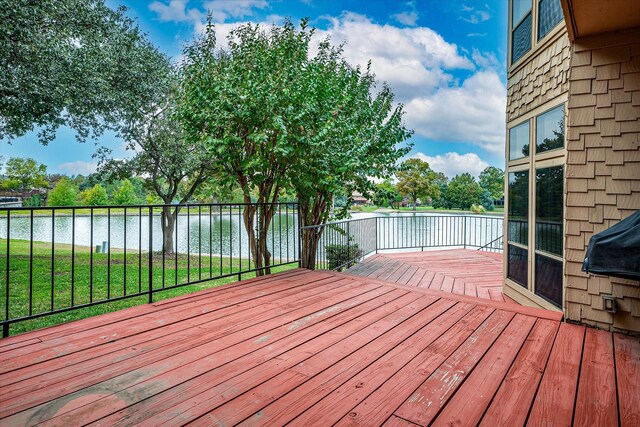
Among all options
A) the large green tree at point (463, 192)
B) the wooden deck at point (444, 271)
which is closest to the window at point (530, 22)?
the wooden deck at point (444, 271)

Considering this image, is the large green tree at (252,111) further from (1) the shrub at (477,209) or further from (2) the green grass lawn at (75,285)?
(1) the shrub at (477,209)

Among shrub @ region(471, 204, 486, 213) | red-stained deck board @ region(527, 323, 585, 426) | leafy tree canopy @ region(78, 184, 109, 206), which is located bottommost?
red-stained deck board @ region(527, 323, 585, 426)

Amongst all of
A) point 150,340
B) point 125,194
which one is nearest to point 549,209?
point 150,340

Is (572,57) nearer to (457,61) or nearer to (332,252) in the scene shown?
(332,252)

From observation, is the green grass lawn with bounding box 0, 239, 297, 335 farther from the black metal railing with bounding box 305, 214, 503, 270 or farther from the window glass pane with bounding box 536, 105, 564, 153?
the window glass pane with bounding box 536, 105, 564, 153

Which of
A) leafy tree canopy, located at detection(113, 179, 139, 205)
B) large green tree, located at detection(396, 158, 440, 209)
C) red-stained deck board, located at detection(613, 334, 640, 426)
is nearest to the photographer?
red-stained deck board, located at detection(613, 334, 640, 426)

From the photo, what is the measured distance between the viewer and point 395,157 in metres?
5.56

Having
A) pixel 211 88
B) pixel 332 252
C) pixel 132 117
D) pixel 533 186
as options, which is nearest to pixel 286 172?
pixel 211 88

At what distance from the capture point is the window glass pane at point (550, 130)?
2940 mm

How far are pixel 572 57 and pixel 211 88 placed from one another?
150 inches

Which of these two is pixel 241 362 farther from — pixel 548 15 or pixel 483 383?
pixel 548 15

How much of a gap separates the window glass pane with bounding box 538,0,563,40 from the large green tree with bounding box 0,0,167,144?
22.7 ft

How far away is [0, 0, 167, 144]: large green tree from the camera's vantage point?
5371mm

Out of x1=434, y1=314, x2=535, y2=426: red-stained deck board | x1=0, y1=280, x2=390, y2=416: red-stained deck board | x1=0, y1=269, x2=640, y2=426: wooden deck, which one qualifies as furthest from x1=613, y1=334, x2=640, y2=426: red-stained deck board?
x1=0, y1=280, x2=390, y2=416: red-stained deck board
